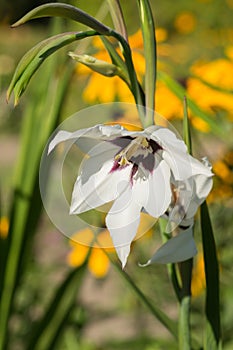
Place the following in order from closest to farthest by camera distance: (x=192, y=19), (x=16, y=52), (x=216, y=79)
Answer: (x=216, y=79) → (x=192, y=19) → (x=16, y=52)

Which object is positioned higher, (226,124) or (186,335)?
(186,335)

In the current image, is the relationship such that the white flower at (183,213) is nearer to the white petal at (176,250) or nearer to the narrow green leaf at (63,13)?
the white petal at (176,250)

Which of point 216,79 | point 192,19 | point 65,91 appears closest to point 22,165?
point 65,91

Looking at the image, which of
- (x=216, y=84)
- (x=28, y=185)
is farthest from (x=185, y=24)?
(x=28, y=185)

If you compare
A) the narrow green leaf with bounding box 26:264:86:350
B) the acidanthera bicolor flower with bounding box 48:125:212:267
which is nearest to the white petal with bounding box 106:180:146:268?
the acidanthera bicolor flower with bounding box 48:125:212:267

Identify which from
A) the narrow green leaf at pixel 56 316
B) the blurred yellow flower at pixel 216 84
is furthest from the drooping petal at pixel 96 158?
the blurred yellow flower at pixel 216 84

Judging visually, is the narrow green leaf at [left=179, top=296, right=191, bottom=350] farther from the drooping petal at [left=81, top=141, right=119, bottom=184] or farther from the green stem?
the drooping petal at [left=81, top=141, right=119, bottom=184]

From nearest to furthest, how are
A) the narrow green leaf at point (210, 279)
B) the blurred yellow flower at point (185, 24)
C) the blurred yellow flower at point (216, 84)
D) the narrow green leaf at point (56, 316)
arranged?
the narrow green leaf at point (210, 279), the narrow green leaf at point (56, 316), the blurred yellow flower at point (216, 84), the blurred yellow flower at point (185, 24)

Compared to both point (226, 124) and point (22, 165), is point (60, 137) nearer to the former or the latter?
point (22, 165)
